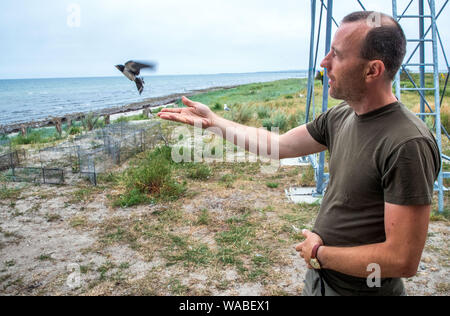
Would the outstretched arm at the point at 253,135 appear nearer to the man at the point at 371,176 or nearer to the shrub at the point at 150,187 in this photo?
the man at the point at 371,176

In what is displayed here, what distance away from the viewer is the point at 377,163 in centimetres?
127

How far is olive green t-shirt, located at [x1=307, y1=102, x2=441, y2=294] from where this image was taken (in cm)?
114

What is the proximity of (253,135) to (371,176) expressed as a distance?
0.92 metres

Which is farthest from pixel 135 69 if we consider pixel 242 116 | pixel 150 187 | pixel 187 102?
pixel 242 116

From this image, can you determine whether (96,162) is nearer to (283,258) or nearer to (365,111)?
(283,258)

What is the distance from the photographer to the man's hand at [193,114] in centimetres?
200

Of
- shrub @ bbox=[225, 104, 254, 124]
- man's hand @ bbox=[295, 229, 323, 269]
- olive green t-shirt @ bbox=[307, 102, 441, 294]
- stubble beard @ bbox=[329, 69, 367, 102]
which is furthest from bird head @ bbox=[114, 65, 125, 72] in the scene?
shrub @ bbox=[225, 104, 254, 124]

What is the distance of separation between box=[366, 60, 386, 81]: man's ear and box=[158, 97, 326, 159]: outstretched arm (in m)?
0.65

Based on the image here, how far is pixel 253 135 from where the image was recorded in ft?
6.89

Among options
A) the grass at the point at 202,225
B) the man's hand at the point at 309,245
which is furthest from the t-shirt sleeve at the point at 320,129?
the grass at the point at 202,225

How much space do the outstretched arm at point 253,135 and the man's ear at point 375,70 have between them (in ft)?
2.14

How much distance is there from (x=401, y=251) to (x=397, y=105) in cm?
56

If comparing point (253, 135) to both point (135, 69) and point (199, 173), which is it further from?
point (199, 173)
